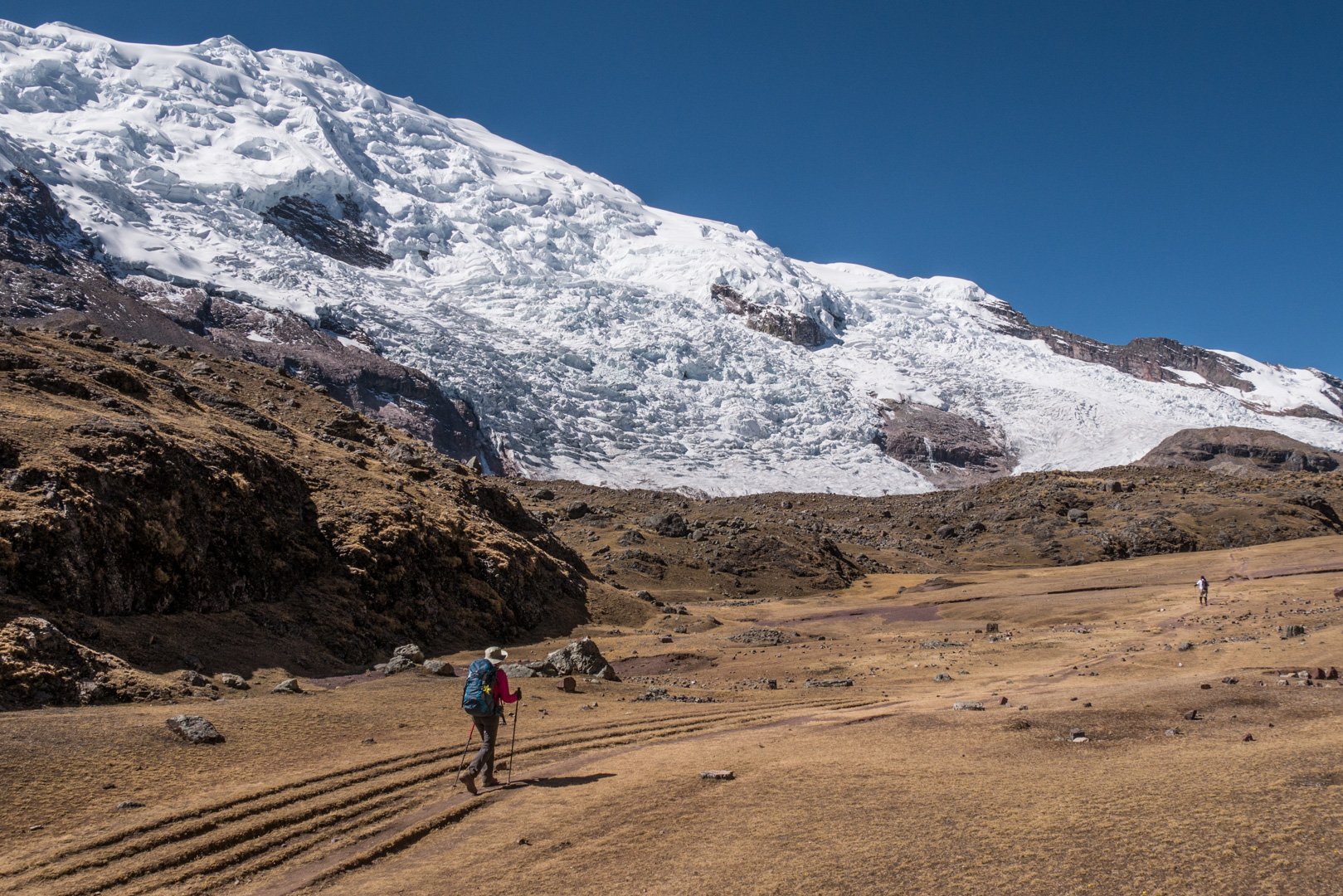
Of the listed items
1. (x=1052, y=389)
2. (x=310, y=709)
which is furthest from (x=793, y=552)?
(x=1052, y=389)

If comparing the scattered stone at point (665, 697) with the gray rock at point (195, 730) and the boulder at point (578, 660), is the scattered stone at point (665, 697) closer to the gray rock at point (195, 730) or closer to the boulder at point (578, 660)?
the boulder at point (578, 660)

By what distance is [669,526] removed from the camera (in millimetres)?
62562

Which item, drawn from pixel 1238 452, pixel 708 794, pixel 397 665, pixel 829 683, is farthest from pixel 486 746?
pixel 1238 452

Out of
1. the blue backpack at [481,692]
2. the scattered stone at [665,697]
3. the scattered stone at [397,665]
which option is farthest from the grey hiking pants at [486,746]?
the scattered stone at [397,665]

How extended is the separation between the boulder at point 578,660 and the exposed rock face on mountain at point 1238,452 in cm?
14555

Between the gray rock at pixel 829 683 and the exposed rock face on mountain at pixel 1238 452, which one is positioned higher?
the exposed rock face on mountain at pixel 1238 452

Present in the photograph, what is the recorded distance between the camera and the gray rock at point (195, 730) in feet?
35.9

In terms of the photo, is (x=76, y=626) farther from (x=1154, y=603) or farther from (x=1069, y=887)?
(x=1154, y=603)

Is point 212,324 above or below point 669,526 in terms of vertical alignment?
above

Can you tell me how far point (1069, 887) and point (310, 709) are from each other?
462 inches

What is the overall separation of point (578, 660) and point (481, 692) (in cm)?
1154

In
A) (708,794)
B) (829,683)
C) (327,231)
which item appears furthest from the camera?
(327,231)

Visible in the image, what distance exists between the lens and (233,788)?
9.59 m

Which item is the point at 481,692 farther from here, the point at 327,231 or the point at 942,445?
the point at 327,231
